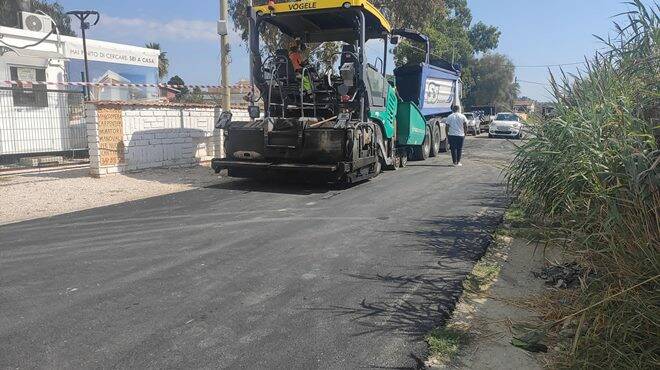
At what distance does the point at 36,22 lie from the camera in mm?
15148

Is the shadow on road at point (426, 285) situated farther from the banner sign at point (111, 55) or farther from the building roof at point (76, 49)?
the banner sign at point (111, 55)

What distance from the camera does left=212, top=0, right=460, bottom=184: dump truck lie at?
9.47 meters

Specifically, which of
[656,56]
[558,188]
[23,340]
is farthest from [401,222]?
[23,340]

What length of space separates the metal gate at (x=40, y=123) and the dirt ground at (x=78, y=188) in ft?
4.82

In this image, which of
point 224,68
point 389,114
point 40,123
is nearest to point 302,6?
point 389,114

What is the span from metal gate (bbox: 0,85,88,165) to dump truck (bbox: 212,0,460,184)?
596 centimetres

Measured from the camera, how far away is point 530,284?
4.70m

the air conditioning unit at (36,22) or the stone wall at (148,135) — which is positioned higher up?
the air conditioning unit at (36,22)

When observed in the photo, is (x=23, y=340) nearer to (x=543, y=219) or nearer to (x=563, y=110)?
(x=543, y=219)

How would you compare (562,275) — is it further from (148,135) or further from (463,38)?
(463,38)

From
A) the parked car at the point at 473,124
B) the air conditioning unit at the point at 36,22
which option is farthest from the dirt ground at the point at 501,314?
the parked car at the point at 473,124

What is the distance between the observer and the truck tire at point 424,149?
50.3ft

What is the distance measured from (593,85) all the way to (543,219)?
1.59 meters

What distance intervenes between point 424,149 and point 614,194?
12244 mm
